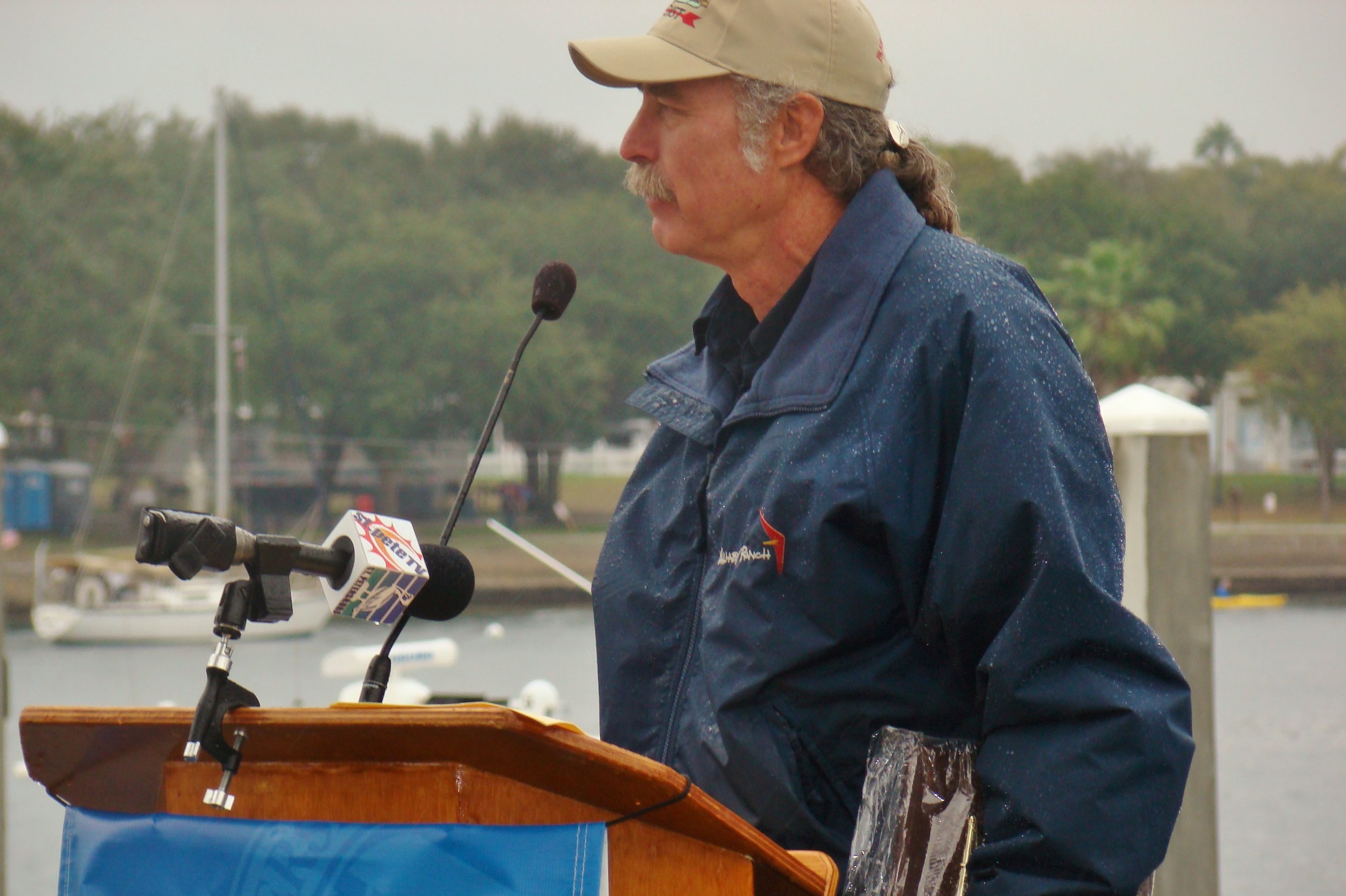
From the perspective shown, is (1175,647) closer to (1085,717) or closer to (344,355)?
(1085,717)

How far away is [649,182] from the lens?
5.91 feet

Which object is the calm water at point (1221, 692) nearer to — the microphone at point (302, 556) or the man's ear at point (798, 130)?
the microphone at point (302, 556)

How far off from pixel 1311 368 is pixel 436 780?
42.9m

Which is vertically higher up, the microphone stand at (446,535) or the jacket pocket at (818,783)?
the microphone stand at (446,535)

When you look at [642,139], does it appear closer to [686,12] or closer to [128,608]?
[686,12]

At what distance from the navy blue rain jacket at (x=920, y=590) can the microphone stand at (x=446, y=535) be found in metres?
0.26

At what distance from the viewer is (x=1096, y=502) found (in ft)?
4.60

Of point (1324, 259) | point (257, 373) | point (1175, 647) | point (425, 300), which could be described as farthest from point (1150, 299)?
point (1175, 647)

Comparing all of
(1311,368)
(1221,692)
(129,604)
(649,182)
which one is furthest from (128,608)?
(1311,368)

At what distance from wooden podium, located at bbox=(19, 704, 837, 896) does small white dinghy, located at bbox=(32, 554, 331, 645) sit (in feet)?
80.1

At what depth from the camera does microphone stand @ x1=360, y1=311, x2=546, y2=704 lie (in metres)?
1.55

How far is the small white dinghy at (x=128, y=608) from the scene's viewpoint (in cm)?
2558

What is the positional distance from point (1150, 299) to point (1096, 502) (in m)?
41.2

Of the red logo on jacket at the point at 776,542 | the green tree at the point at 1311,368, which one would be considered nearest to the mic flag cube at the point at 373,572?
the red logo on jacket at the point at 776,542
